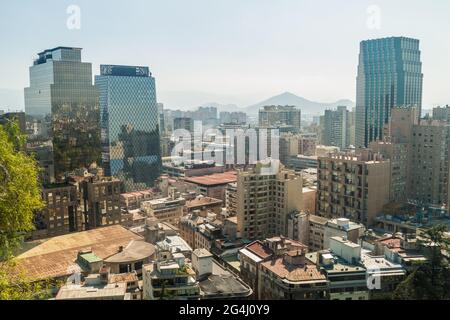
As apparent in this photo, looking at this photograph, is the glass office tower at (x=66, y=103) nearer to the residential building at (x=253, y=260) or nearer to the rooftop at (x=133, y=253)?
the rooftop at (x=133, y=253)

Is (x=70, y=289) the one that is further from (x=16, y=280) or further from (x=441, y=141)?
(x=441, y=141)

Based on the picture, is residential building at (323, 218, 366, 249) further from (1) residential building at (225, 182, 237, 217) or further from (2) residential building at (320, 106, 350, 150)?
(2) residential building at (320, 106, 350, 150)

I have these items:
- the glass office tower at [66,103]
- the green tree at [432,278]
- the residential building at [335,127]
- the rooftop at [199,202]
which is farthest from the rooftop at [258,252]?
the residential building at [335,127]

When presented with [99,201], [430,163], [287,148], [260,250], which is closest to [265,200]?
[260,250]

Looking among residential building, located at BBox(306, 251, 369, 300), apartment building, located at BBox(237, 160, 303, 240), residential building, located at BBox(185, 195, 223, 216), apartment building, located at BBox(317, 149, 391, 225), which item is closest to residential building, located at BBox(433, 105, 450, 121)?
apartment building, located at BBox(317, 149, 391, 225)

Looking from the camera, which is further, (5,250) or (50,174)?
(50,174)

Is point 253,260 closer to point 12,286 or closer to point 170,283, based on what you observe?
point 170,283

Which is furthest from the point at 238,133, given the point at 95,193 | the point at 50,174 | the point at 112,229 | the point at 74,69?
the point at 112,229
